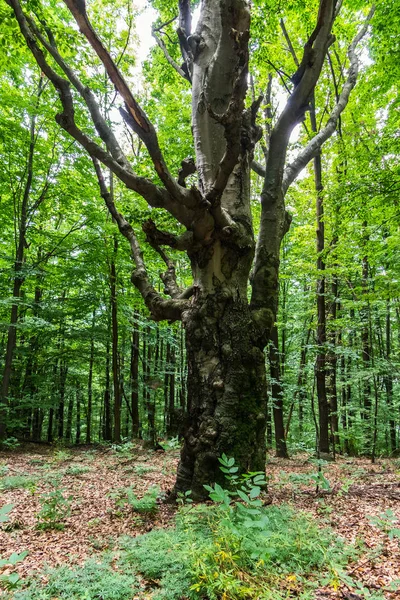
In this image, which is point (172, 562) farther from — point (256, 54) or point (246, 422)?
point (256, 54)

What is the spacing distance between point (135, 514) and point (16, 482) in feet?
8.45

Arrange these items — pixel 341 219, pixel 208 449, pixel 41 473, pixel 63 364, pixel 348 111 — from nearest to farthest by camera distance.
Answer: pixel 208 449
pixel 41 473
pixel 341 219
pixel 348 111
pixel 63 364

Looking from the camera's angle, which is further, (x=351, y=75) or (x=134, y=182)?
(x=351, y=75)

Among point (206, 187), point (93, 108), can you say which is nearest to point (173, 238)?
→ point (206, 187)

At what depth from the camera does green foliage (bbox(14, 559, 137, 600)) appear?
194 centimetres

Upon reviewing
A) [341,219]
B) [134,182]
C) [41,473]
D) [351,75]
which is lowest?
[41,473]

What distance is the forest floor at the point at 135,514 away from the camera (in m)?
2.30

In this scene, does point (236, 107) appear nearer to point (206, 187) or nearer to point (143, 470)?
point (206, 187)

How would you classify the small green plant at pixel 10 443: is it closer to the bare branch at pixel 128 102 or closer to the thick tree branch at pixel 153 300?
the thick tree branch at pixel 153 300

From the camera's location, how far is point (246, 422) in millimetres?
3465

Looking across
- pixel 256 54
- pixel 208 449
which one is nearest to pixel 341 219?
pixel 256 54

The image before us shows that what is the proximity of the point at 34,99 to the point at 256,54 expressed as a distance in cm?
550

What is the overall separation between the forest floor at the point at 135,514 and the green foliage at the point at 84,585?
8.1 inches

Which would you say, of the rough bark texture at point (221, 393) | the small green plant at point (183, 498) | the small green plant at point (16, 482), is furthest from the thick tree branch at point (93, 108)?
the small green plant at point (16, 482)
